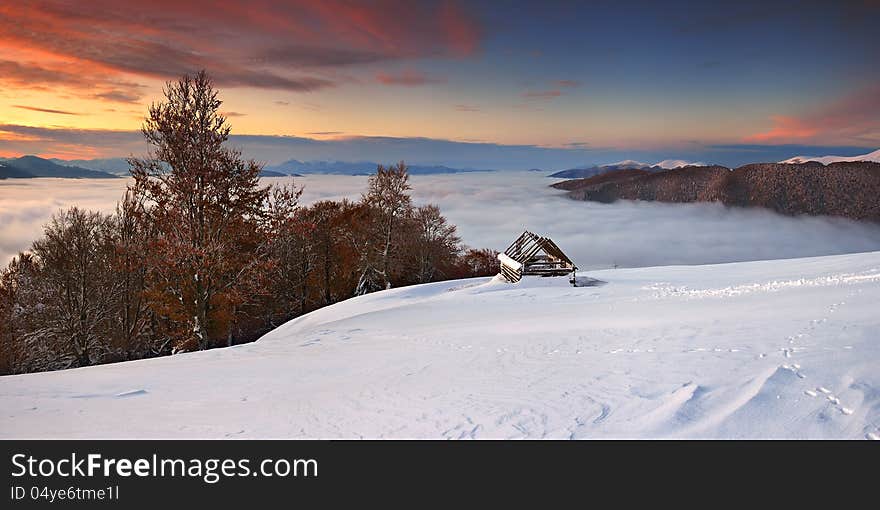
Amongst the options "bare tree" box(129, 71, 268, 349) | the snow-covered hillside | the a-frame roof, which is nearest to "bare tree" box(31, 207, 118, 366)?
"bare tree" box(129, 71, 268, 349)

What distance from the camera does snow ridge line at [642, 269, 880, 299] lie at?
44.7ft

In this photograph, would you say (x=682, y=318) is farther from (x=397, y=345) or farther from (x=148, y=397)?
(x=148, y=397)

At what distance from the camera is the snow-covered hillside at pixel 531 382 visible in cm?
581

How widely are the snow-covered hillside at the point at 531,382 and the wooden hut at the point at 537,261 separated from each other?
11.5 meters

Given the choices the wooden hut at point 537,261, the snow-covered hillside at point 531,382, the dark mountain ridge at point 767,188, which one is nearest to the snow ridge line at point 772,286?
the snow-covered hillside at point 531,382

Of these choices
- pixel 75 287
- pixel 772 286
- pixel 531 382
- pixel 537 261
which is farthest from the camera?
pixel 75 287

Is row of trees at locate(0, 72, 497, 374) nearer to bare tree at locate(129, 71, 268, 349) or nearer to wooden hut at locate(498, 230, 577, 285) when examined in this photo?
bare tree at locate(129, 71, 268, 349)

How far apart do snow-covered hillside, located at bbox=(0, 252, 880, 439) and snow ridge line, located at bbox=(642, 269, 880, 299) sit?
40 centimetres

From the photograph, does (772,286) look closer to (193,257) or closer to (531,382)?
(531,382)

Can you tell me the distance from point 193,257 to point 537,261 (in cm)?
1558

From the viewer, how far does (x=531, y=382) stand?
293 inches

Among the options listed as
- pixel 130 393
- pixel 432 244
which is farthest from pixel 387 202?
pixel 130 393

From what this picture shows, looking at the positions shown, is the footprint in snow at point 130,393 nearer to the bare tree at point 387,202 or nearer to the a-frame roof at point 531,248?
the a-frame roof at point 531,248
